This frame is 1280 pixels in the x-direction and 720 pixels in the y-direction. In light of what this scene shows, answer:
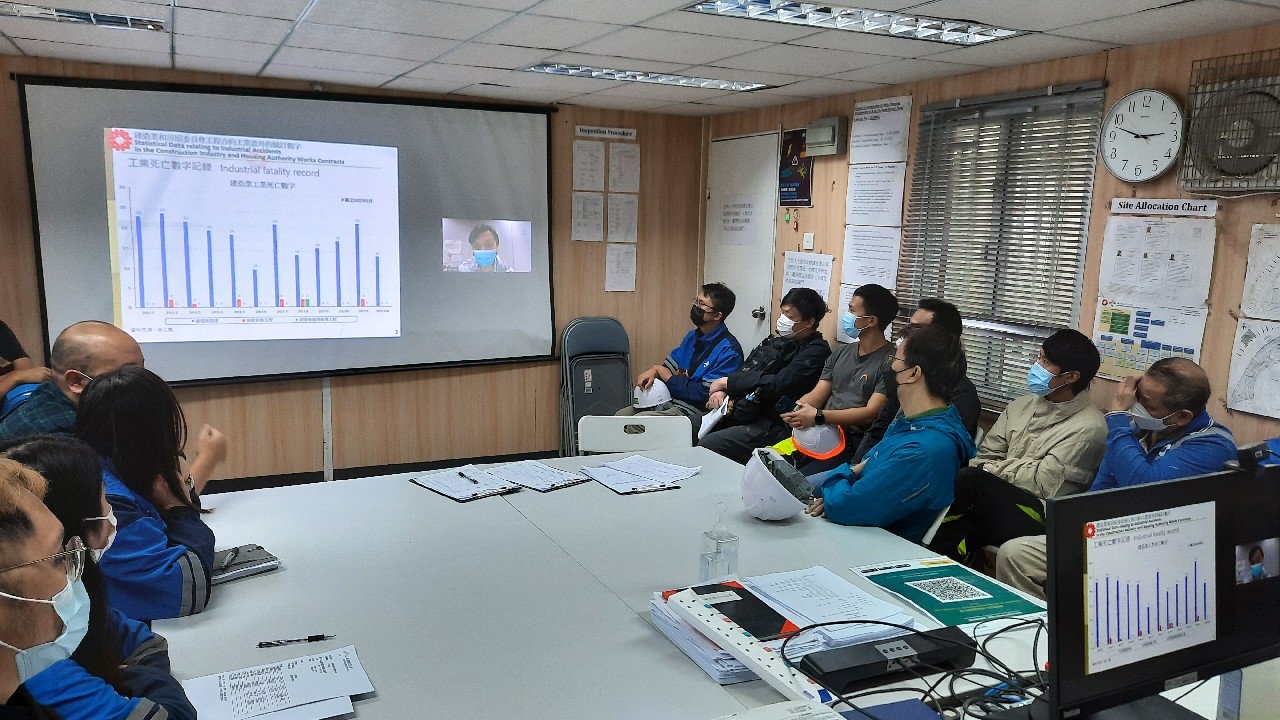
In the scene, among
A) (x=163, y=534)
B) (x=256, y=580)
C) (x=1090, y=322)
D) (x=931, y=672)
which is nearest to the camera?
(x=931, y=672)

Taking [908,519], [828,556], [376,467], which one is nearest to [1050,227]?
[908,519]

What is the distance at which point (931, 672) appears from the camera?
1592 mm

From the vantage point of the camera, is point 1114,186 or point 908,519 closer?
point 908,519

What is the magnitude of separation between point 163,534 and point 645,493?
1.48 metres

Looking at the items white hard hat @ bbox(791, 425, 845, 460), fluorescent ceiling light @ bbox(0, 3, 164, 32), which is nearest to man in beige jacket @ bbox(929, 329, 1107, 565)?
white hard hat @ bbox(791, 425, 845, 460)

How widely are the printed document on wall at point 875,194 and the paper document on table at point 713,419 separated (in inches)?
51.7

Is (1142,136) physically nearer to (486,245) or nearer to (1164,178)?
(1164,178)

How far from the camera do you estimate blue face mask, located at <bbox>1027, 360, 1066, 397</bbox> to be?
3.29m

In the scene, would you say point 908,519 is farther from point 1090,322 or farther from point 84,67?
point 84,67

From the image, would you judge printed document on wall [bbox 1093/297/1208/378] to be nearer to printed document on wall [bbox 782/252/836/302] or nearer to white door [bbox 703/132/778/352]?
printed document on wall [bbox 782/252/836/302]

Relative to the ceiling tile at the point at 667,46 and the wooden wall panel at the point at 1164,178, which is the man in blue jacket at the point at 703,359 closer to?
the wooden wall panel at the point at 1164,178

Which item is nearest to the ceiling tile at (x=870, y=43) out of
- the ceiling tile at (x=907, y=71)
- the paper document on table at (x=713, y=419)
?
the ceiling tile at (x=907, y=71)

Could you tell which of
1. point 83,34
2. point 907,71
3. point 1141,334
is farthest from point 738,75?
point 83,34

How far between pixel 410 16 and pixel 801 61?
1799 millimetres
